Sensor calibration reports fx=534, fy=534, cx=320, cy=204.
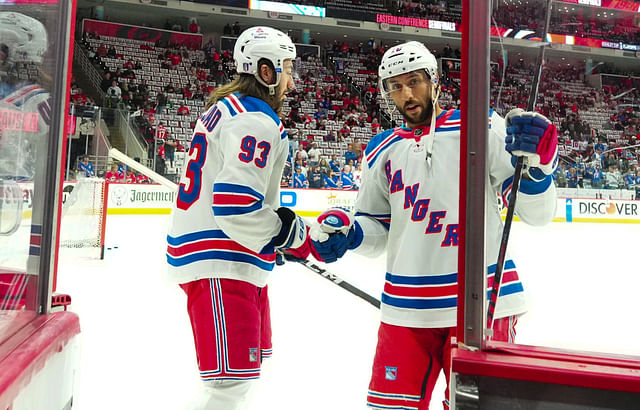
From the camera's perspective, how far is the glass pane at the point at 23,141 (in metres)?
0.86

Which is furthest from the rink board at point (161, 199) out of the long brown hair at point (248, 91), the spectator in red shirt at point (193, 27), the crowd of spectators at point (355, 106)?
the spectator in red shirt at point (193, 27)

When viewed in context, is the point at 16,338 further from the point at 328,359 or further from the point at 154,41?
the point at 154,41

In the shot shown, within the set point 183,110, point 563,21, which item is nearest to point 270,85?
point 563,21

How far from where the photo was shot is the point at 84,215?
5.52 meters

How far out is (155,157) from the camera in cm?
803

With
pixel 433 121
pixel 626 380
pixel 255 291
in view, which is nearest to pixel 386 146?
pixel 433 121

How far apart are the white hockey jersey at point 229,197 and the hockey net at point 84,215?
4.17m

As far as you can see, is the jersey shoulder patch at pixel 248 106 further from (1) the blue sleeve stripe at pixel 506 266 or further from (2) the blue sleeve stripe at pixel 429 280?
(1) the blue sleeve stripe at pixel 506 266

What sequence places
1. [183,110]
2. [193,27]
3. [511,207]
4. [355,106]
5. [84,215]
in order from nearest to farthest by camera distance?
[511,207] → [84,215] → [183,110] → [355,106] → [193,27]

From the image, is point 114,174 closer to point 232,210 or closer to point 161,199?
point 161,199

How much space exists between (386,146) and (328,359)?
62.9 inches

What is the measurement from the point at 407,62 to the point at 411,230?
0.47 m

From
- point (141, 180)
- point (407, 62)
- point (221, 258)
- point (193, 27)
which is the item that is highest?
point (193, 27)

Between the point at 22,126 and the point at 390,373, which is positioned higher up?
the point at 22,126
